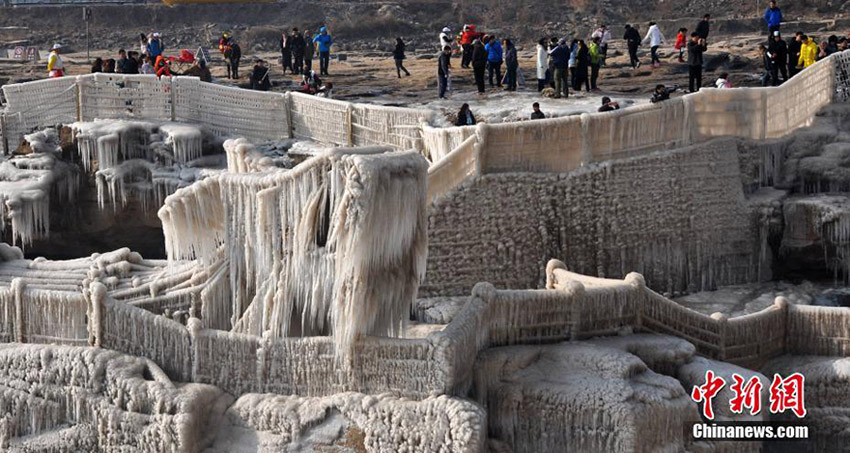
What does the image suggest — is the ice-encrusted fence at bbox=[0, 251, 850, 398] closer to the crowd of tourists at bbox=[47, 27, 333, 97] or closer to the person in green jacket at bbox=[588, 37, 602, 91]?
the person in green jacket at bbox=[588, 37, 602, 91]

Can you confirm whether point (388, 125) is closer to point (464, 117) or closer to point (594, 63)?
point (464, 117)

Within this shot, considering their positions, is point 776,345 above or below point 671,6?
below

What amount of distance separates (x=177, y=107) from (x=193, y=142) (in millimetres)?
1173

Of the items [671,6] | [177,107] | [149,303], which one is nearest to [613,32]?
[671,6]

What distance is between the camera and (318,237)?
62.2 feet

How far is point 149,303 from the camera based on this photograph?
66.4 feet

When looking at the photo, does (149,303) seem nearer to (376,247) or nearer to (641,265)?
(376,247)

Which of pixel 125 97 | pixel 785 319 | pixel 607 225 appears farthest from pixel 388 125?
pixel 785 319

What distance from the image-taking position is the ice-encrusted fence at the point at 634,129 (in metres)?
23.0

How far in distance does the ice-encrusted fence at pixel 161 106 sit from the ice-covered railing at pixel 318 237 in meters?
7.43

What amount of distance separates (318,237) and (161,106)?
993 centimetres

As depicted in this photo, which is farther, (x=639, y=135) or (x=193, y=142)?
(x=193, y=142)

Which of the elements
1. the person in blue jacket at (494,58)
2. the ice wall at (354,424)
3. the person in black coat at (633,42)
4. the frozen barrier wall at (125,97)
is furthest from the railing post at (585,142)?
the person in black coat at (633,42)

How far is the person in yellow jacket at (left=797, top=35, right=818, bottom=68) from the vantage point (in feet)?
97.0
